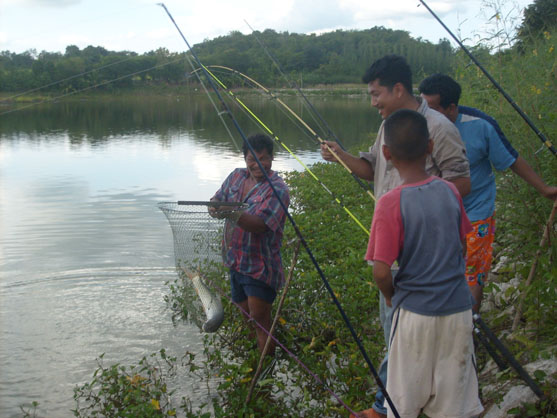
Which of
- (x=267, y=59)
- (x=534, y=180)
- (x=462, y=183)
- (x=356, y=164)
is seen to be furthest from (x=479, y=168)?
(x=267, y=59)

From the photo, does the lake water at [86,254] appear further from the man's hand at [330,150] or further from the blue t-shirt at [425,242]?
the blue t-shirt at [425,242]

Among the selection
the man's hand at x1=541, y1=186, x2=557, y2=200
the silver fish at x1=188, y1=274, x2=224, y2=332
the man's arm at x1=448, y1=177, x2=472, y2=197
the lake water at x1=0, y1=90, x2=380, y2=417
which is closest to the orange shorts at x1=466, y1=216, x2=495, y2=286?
the man's hand at x1=541, y1=186, x2=557, y2=200

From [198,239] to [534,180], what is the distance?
2.00 metres

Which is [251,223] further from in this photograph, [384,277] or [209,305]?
[384,277]

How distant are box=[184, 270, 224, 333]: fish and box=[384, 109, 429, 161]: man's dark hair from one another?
1.62 meters

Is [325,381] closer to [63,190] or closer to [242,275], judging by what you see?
[242,275]

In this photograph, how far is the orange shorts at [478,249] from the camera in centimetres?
330

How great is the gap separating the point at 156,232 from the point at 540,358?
742cm

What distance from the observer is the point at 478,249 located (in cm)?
333

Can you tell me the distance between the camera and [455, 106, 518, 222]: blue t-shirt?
3.31 metres

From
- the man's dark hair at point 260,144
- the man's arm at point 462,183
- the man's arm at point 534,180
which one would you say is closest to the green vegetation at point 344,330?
the man's arm at point 534,180

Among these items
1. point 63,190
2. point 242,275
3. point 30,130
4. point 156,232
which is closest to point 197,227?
point 242,275

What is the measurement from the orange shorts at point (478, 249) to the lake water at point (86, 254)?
2246 mm

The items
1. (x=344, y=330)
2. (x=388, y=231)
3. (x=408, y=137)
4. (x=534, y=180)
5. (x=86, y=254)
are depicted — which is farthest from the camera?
(x=86, y=254)
